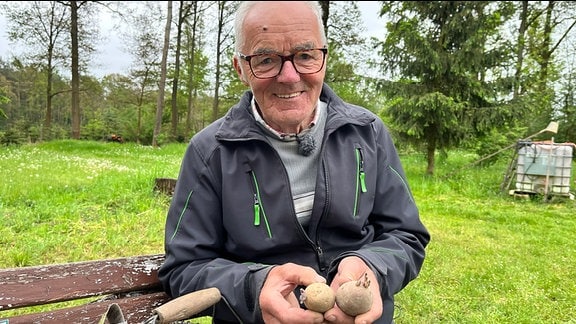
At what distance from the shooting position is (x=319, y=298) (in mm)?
1015

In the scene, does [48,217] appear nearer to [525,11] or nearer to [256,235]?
[256,235]

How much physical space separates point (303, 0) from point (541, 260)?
15.0 ft

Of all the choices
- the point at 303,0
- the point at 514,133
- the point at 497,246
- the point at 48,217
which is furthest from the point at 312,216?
the point at 514,133

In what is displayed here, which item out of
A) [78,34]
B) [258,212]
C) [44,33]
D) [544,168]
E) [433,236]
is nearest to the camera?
[258,212]

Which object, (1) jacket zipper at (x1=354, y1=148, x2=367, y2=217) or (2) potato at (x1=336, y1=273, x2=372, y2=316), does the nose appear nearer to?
(1) jacket zipper at (x1=354, y1=148, x2=367, y2=217)

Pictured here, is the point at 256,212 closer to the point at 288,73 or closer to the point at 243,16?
the point at 288,73

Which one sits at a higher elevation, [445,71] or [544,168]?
[445,71]

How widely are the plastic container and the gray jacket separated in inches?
283

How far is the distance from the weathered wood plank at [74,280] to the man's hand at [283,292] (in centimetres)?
59

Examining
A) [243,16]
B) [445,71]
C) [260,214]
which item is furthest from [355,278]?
[445,71]

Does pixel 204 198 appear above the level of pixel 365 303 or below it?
above

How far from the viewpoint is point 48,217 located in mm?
4312

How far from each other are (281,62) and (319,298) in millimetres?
618

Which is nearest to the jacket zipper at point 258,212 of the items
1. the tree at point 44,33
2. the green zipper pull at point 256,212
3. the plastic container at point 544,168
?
the green zipper pull at point 256,212
